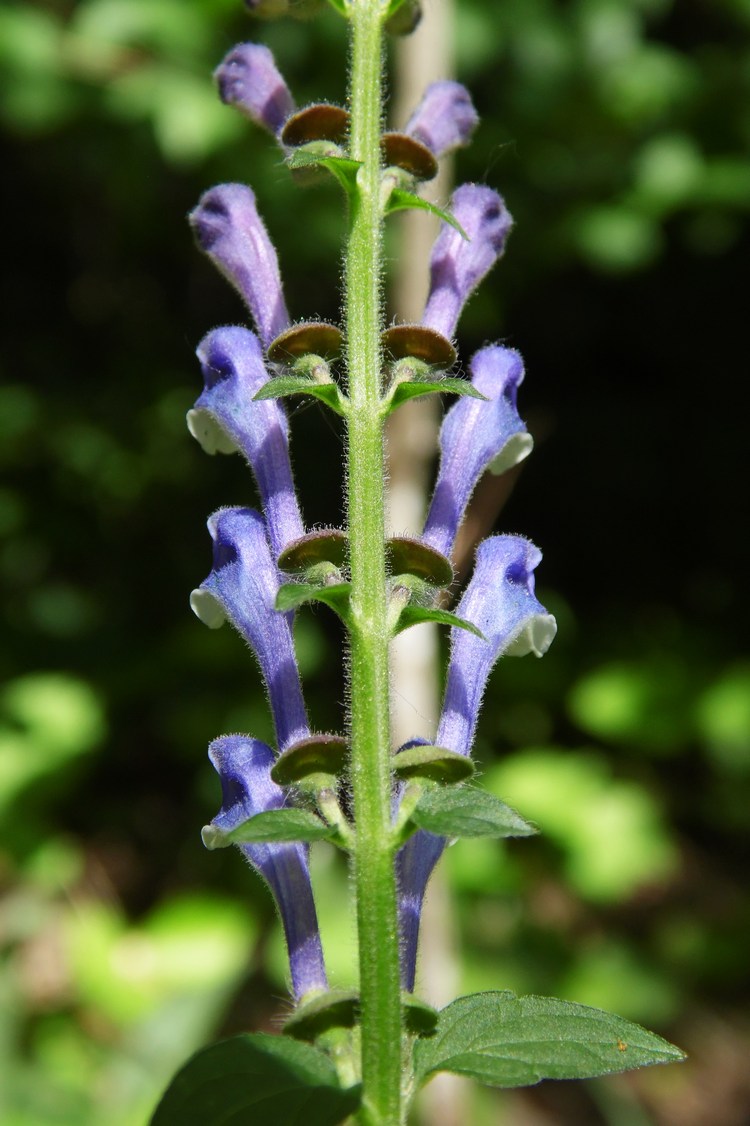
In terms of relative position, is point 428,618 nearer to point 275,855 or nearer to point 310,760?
point 310,760

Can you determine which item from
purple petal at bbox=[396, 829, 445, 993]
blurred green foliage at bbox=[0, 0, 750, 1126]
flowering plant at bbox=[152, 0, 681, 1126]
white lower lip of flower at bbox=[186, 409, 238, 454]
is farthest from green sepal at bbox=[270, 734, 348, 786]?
blurred green foliage at bbox=[0, 0, 750, 1126]

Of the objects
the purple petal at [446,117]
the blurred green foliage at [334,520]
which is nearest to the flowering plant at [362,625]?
the purple petal at [446,117]

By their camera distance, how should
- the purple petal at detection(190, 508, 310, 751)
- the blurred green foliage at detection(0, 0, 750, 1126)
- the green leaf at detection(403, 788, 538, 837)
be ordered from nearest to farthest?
1. the green leaf at detection(403, 788, 538, 837)
2. the purple petal at detection(190, 508, 310, 751)
3. the blurred green foliage at detection(0, 0, 750, 1126)

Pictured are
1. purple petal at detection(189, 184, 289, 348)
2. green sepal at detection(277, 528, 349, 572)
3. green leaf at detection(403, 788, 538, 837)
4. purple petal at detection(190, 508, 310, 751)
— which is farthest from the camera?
purple petal at detection(189, 184, 289, 348)

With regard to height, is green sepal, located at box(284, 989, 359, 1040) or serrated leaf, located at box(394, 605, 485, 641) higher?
serrated leaf, located at box(394, 605, 485, 641)

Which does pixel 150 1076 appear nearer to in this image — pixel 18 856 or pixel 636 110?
pixel 18 856

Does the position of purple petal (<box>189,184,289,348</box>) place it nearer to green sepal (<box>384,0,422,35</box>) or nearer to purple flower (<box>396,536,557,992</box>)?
green sepal (<box>384,0,422,35</box>)

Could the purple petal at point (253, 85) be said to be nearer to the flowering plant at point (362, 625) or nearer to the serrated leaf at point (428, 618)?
the flowering plant at point (362, 625)

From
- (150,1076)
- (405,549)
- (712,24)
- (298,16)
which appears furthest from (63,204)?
(405,549)
